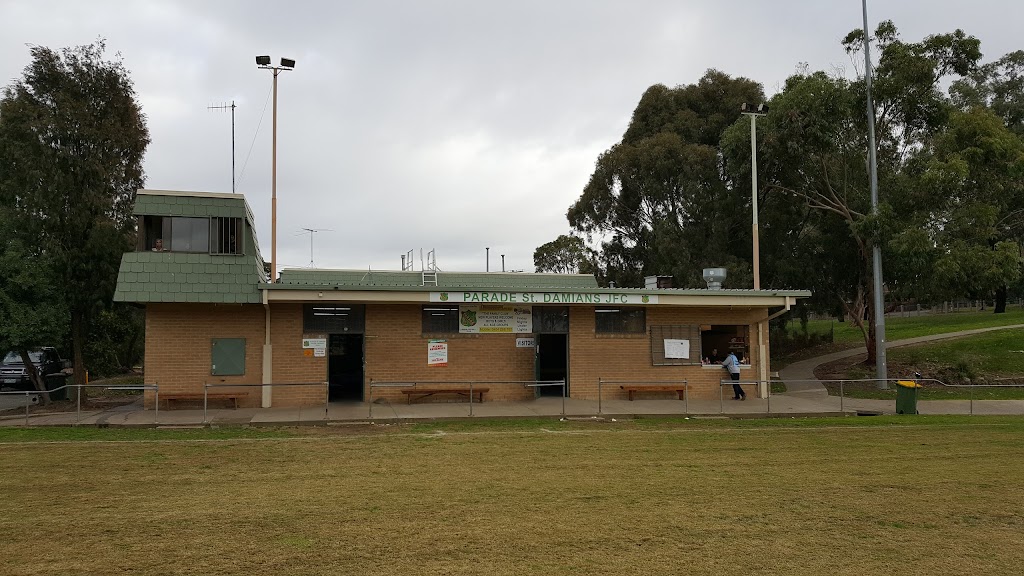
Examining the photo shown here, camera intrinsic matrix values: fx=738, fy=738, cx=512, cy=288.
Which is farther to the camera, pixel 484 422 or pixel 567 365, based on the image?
pixel 567 365

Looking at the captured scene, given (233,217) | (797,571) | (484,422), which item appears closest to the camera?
(797,571)

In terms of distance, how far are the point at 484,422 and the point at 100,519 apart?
9.78 m

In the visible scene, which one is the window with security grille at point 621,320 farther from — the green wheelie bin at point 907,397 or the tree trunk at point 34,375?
the tree trunk at point 34,375

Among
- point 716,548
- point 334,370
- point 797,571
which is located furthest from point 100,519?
point 334,370

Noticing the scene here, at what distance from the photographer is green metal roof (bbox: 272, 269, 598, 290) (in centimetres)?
2317

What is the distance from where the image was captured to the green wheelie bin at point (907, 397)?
19328 millimetres

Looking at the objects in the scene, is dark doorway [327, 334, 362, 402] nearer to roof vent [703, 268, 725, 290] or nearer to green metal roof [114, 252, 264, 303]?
green metal roof [114, 252, 264, 303]

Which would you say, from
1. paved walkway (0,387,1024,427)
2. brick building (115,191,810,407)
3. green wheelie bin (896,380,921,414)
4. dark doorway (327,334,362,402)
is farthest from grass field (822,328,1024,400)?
dark doorway (327,334,362,402)

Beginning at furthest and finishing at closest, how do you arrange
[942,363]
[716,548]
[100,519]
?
[942,363]
[100,519]
[716,548]

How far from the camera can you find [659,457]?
40.2 feet

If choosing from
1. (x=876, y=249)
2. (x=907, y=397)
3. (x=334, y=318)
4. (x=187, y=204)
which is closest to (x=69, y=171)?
(x=187, y=204)

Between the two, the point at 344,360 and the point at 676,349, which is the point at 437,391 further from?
the point at 676,349

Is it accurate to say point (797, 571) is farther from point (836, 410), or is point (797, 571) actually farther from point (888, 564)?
point (836, 410)

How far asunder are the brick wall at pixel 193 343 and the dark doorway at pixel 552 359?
25.9 feet
